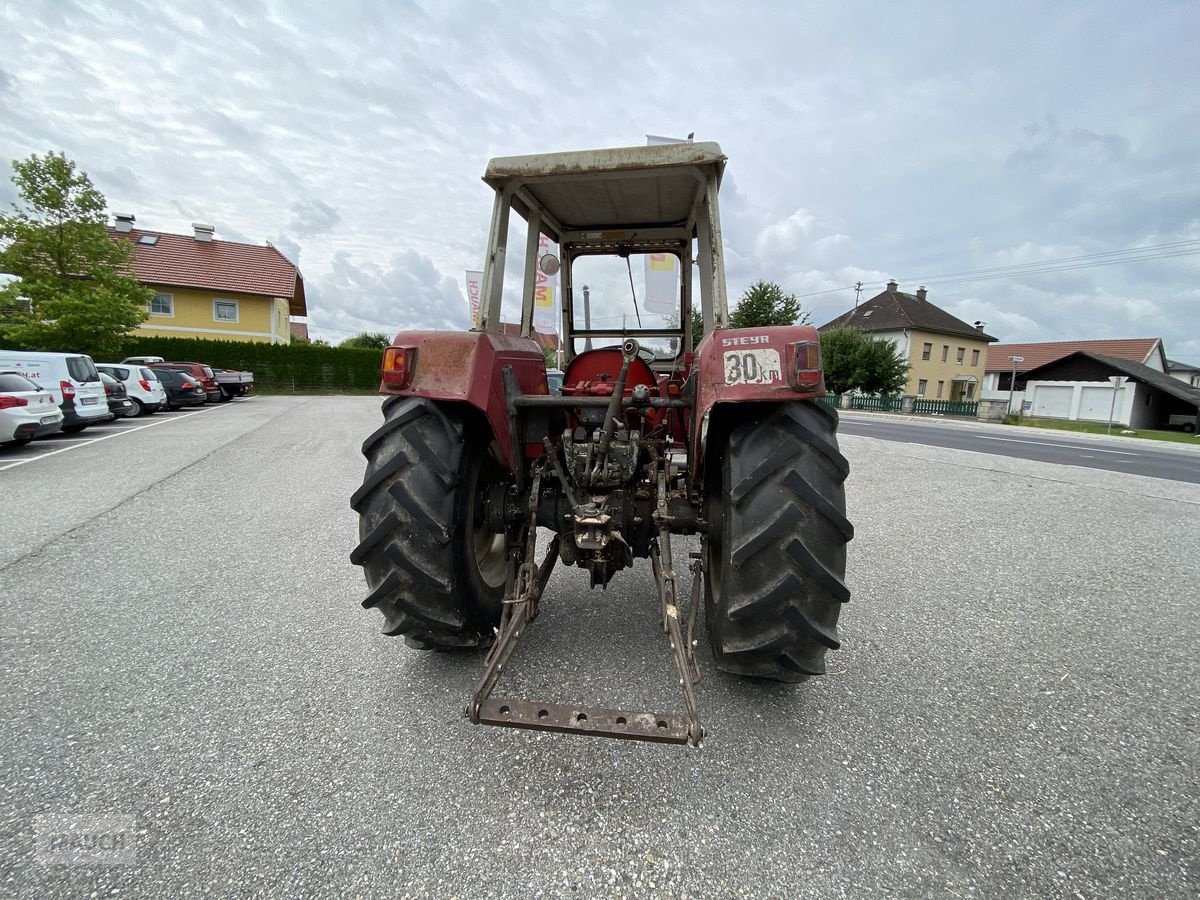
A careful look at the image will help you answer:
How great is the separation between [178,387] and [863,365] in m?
33.3

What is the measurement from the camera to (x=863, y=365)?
111ft

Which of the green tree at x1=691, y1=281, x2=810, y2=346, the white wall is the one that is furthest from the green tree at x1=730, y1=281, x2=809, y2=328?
the white wall

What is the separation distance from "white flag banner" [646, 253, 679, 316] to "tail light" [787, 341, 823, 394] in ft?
6.82

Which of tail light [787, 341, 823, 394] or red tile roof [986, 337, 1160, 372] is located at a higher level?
red tile roof [986, 337, 1160, 372]

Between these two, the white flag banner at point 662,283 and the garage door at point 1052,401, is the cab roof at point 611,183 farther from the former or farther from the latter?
the garage door at point 1052,401

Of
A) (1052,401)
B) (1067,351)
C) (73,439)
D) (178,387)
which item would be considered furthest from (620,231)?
(1067,351)

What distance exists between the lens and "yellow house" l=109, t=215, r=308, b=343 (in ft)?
97.2

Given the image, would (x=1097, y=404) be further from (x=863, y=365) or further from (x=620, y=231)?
(x=620, y=231)

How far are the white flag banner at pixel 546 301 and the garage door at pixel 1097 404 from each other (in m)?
41.4

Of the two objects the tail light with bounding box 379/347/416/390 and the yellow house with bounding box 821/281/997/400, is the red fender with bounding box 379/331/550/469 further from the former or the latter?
the yellow house with bounding box 821/281/997/400

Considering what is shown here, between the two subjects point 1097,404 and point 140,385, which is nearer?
point 140,385

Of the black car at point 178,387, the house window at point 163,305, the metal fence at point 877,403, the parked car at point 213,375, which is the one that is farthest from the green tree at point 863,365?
the house window at point 163,305

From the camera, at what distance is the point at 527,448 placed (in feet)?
9.47

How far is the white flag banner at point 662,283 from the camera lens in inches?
160
